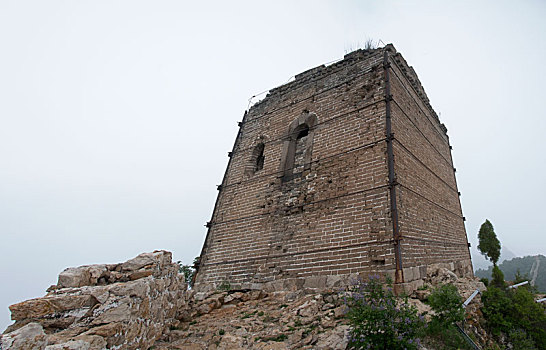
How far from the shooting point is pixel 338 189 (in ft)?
23.5

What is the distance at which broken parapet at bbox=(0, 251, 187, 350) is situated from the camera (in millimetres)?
3149

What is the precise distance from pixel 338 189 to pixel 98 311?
17.5ft

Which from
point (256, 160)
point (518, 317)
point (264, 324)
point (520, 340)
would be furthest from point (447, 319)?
point (256, 160)

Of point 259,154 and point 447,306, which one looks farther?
point 259,154

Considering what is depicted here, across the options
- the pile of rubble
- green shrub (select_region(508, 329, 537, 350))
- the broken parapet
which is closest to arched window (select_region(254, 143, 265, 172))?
the pile of rubble

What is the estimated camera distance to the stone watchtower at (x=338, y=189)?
20.4ft

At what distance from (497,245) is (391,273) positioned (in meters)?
10.7

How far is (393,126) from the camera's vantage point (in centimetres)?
728

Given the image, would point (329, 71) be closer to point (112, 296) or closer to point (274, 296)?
point (274, 296)

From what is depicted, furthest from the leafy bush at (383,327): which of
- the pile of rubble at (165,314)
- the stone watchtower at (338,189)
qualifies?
the stone watchtower at (338,189)

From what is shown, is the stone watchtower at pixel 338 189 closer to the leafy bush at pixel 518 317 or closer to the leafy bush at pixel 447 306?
the leafy bush at pixel 447 306

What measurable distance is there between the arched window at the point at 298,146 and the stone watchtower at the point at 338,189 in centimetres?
4

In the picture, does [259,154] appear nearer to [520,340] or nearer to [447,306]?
[447,306]

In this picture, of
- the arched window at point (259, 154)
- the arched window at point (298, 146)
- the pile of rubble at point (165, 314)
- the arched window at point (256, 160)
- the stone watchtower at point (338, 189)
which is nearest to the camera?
the pile of rubble at point (165, 314)
